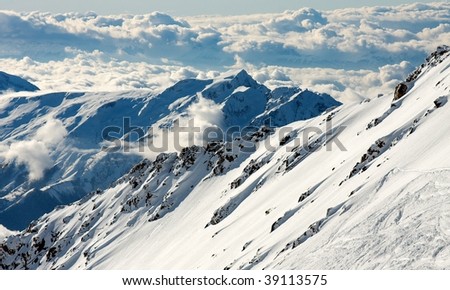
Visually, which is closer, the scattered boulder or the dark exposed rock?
the scattered boulder

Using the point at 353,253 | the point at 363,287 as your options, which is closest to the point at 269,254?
the point at 353,253

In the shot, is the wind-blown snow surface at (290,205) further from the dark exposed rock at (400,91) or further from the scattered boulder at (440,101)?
the dark exposed rock at (400,91)

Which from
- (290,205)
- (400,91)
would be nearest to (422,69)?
(400,91)

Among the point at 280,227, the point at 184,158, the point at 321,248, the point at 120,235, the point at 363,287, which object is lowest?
the point at 120,235

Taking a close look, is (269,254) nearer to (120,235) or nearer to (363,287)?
(363,287)

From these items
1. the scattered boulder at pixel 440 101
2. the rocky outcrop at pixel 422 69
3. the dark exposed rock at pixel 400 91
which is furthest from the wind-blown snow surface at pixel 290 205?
the dark exposed rock at pixel 400 91

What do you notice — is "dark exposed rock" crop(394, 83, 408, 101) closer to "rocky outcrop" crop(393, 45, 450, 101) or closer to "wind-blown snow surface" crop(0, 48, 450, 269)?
"rocky outcrop" crop(393, 45, 450, 101)

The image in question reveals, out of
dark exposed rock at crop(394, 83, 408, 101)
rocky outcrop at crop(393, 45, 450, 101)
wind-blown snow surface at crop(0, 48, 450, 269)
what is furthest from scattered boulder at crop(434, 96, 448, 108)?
dark exposed rock at crop(394, 83, 408, 101)

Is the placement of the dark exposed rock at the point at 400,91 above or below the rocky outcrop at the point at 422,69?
below
